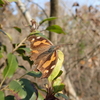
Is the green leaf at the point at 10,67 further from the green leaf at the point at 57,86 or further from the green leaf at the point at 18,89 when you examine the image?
the green leaf at the point at 57,86

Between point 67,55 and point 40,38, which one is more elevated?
point 40,38

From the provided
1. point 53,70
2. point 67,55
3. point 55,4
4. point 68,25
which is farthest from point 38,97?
point 68,25

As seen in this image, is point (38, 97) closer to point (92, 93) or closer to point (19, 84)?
point (19, 84)

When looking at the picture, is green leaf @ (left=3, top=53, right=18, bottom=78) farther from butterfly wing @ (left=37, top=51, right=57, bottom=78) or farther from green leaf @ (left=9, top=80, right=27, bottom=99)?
butterfly wing @ (left=37, top=51, right=57, bottom=78)

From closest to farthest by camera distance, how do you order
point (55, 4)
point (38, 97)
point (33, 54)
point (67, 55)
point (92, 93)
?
point (38, 97), point (33, 54), point (55, 4), point (67, 55), point (92, 93)

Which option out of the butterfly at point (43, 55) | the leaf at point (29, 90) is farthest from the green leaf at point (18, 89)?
the butterfly at point (43, 55)

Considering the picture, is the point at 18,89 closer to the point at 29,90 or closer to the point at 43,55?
the point at 29,90

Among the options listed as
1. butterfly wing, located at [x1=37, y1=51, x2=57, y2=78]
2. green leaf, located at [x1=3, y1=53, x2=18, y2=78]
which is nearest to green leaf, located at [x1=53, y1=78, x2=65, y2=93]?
butterfly wing, located at [x1=37, y1=51, x2=57, y2=78]
